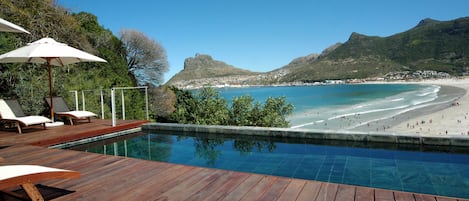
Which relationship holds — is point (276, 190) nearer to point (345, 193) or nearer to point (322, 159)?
point (345, 193)

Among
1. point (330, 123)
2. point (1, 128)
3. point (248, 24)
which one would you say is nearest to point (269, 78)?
point (248, 24)

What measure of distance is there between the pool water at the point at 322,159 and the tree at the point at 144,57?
14.0m

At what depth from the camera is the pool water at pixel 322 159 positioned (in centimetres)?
313

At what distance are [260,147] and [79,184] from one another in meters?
2.78

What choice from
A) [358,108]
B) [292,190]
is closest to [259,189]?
[292,190]

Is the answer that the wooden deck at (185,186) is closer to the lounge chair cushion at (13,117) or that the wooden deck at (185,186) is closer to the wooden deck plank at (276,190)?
the wooden deck plank at (276,190)

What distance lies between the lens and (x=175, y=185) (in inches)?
104

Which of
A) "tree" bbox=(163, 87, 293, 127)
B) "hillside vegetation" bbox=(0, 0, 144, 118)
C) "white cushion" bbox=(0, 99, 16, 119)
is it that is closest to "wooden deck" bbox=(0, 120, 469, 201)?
"white cushion" bbox=(0, 99, 16, 119)

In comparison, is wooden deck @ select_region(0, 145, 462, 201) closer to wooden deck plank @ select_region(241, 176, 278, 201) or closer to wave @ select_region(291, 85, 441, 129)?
wooden deck plank @ select_region(241, 176, 278, 201)

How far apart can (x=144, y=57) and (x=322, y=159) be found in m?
16.9

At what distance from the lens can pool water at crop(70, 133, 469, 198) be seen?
10.3 ft

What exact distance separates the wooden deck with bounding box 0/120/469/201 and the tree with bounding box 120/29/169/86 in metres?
15.7

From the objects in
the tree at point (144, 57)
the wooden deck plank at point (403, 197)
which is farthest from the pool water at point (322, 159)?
the tree at point (144, 57)

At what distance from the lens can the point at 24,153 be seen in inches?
156
